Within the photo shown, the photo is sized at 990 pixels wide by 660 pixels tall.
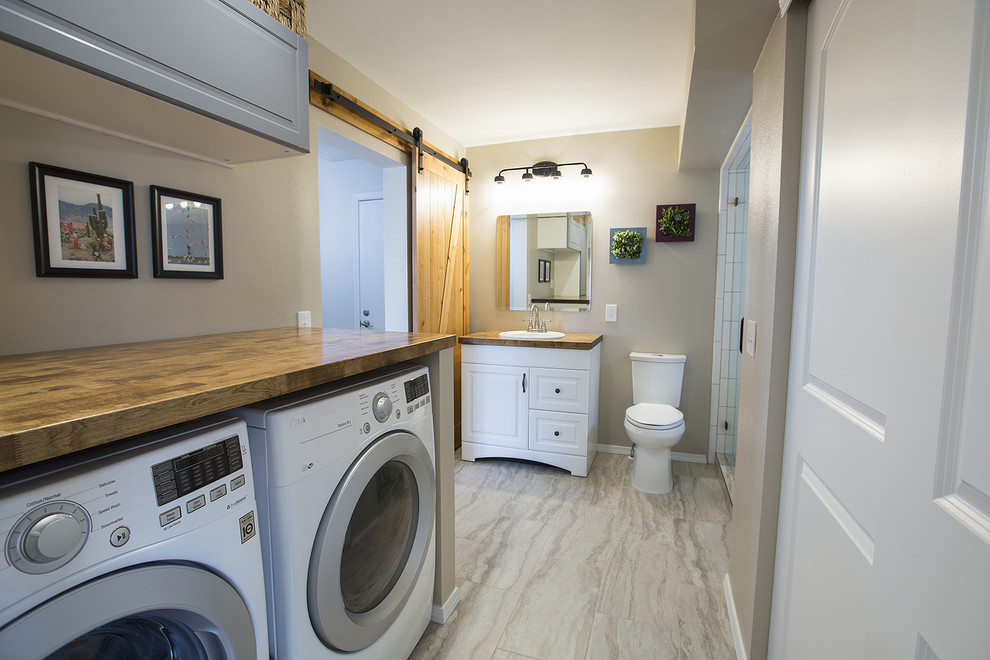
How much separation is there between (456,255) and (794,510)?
9.15ft

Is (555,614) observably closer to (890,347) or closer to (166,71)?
(890,347)

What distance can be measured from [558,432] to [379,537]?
1.92 meters

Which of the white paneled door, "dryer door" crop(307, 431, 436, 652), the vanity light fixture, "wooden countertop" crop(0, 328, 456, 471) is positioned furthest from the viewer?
the vanity light fixture

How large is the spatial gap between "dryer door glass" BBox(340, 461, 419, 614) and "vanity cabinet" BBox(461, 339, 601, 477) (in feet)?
5.64

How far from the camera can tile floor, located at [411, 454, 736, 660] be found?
5.18ft

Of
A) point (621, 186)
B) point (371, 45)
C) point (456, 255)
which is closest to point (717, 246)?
point (621, 186)

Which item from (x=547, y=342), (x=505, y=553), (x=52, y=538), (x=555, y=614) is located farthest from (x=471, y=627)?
(x=547, y=342)

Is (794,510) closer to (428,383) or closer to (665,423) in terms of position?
(428,383)

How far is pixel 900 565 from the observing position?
559 millimetres

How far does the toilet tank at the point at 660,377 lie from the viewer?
3.12 metres

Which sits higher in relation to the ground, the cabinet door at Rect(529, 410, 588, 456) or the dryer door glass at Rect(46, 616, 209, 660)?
the dryer door glass at Rect(46, 616, 209, 660)

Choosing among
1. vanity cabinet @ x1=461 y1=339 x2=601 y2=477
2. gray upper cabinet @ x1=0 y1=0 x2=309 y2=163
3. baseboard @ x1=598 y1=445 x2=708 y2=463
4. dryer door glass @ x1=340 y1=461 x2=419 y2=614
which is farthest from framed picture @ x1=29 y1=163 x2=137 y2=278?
baseboard @ x1=598 y1=445 x2=708 y2=463

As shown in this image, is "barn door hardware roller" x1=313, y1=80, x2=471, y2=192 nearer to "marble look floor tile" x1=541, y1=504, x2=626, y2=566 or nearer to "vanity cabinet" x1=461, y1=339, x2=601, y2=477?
"vanity cabinet" x1=461, y1=339, x2=601, y2=477

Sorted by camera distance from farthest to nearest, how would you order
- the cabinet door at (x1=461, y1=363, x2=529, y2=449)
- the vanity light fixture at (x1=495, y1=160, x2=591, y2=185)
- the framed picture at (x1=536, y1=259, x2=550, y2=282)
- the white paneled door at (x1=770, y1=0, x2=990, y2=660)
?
1. the framed picture at (x1=536, y1=259, x2=550, y2=282)
2. the vanity light fixture at (x1=495, y1=160, x2=591, y2=185)
3. the cabinet door at (x1=461, y1=363, x2=529, y2=449)
4. the white paneled door at (x1=770, y1=0, x2=990, y2=660)
